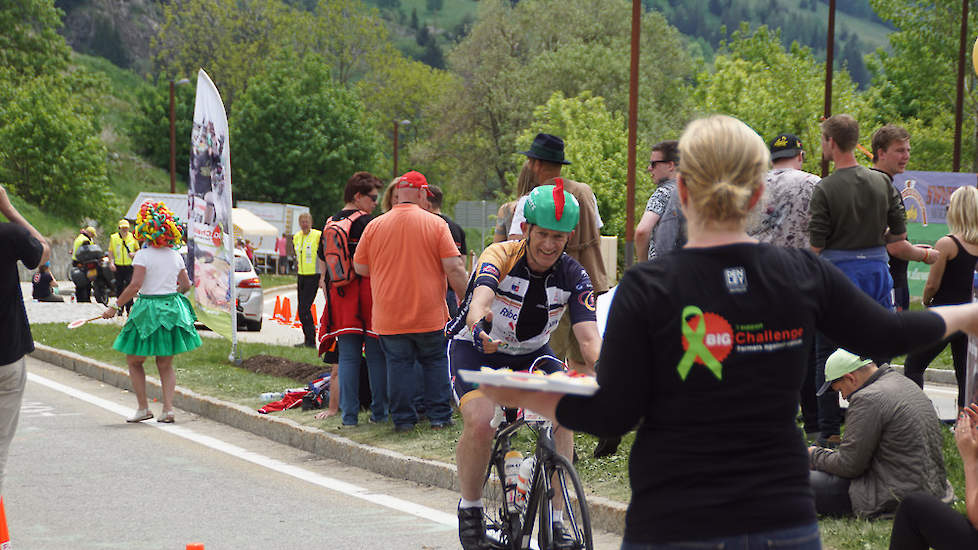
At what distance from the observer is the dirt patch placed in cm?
1280

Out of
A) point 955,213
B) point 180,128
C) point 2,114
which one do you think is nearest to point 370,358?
point 955,213

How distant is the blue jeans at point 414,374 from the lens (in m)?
8.95

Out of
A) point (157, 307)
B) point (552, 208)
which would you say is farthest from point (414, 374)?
point (552, 208)

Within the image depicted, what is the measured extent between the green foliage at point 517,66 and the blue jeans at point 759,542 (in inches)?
2423

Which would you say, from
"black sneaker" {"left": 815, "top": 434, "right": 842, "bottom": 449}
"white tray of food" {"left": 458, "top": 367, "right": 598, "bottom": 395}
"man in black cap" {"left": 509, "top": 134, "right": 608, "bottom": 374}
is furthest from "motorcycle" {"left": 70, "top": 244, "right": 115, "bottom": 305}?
"white tray of food" {"left": 458, "top": 367, "right": 598, "bottom": 395}

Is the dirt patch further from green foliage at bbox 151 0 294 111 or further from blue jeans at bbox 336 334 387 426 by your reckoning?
green foliage at bbox 151 0 294 111

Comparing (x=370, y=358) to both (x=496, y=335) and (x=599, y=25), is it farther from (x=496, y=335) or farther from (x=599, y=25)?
(x=599, y=25)

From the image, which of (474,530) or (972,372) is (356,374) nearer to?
(474,530)

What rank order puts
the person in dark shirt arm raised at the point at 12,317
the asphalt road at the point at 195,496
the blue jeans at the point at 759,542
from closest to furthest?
the blue jeans at the point at 759,542 < the person in dark shirt arm raised at the point at 12,317 < the asphalt road at the point at 195,496

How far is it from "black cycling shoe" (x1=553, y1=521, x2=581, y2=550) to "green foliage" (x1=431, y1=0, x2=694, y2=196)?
59.2 metres

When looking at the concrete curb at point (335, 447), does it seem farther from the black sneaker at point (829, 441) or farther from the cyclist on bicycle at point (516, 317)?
the black sneaker at point (829, 441)

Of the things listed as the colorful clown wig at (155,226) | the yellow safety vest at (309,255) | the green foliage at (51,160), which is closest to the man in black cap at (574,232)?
the colorful clown wig at (155,226)

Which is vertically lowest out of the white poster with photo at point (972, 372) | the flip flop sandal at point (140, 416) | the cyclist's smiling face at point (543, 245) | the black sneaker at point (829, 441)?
the flip flop sandal at point (140, 416)

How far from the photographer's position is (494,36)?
227ft
